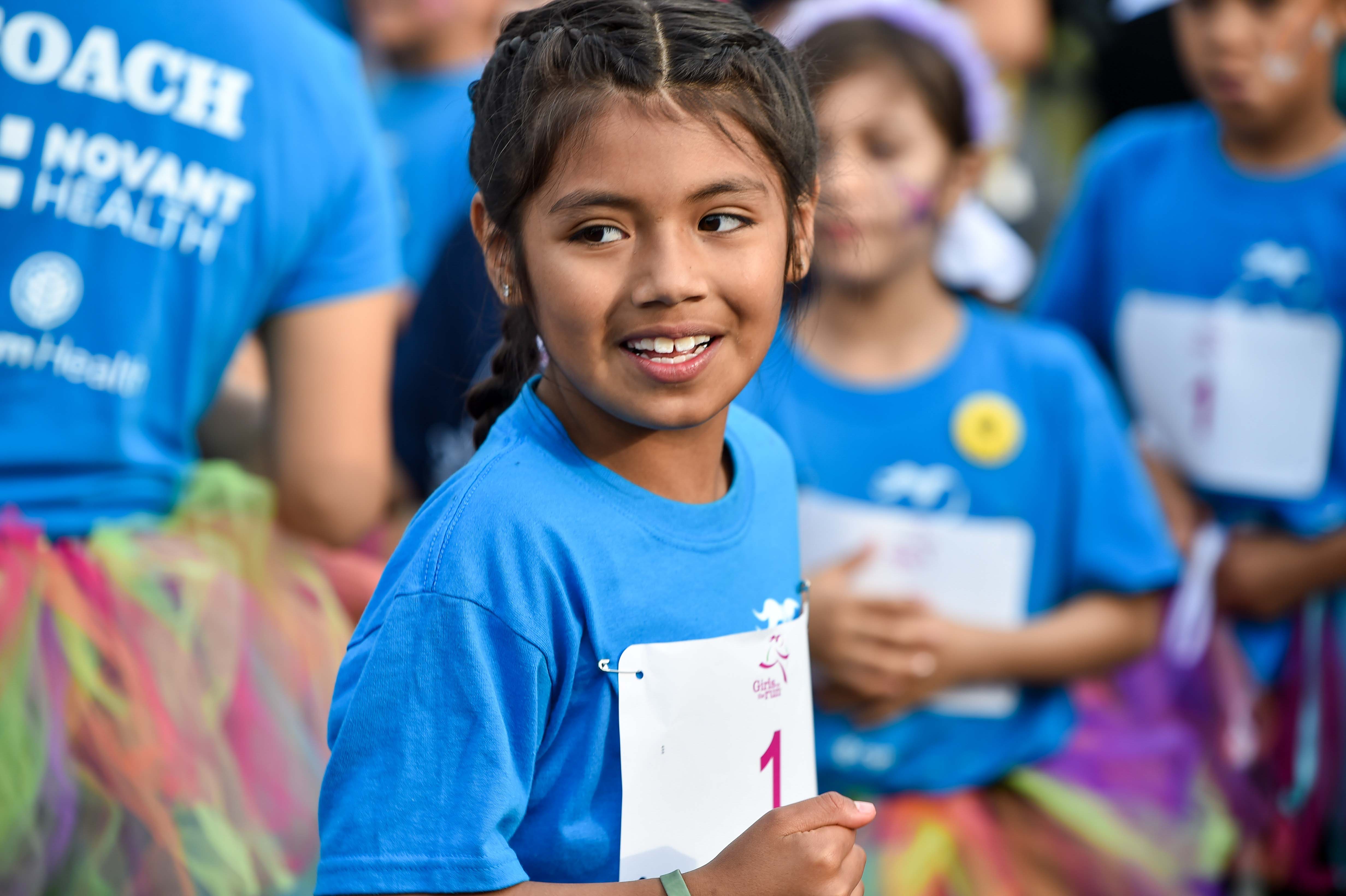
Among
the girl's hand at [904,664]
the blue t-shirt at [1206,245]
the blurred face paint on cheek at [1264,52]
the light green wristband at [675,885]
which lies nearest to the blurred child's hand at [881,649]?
the girl's hand at [904,664]

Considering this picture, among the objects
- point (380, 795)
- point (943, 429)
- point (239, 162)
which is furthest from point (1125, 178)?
point (380, 795)

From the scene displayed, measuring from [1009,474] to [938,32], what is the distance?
804mm

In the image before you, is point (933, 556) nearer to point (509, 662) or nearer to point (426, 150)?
point (509, 662)

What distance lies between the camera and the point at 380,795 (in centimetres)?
103

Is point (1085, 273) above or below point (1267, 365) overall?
above

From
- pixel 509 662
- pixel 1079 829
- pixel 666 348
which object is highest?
pixel 666 348

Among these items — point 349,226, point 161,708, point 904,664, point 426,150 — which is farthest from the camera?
point 426,150

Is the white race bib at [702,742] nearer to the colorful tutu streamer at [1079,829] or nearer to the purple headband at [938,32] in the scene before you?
the colorful tutu streamer at [1079,829]

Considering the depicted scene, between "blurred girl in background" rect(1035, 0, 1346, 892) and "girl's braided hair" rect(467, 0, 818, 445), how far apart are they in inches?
61.7

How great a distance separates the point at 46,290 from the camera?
5.69ft

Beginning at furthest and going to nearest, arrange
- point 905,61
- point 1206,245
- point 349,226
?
point 1206,245
point 905,61
point 349,226

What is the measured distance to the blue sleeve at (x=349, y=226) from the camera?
1906mm

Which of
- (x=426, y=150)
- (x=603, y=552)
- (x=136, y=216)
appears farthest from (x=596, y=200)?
(x=426, y=150)

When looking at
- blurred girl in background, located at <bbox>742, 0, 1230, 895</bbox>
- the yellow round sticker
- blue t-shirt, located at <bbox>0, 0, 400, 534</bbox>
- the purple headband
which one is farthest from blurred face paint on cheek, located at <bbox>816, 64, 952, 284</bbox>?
blue t-shirt, located at <bbox>0, 0, 400, 534</bbox>
